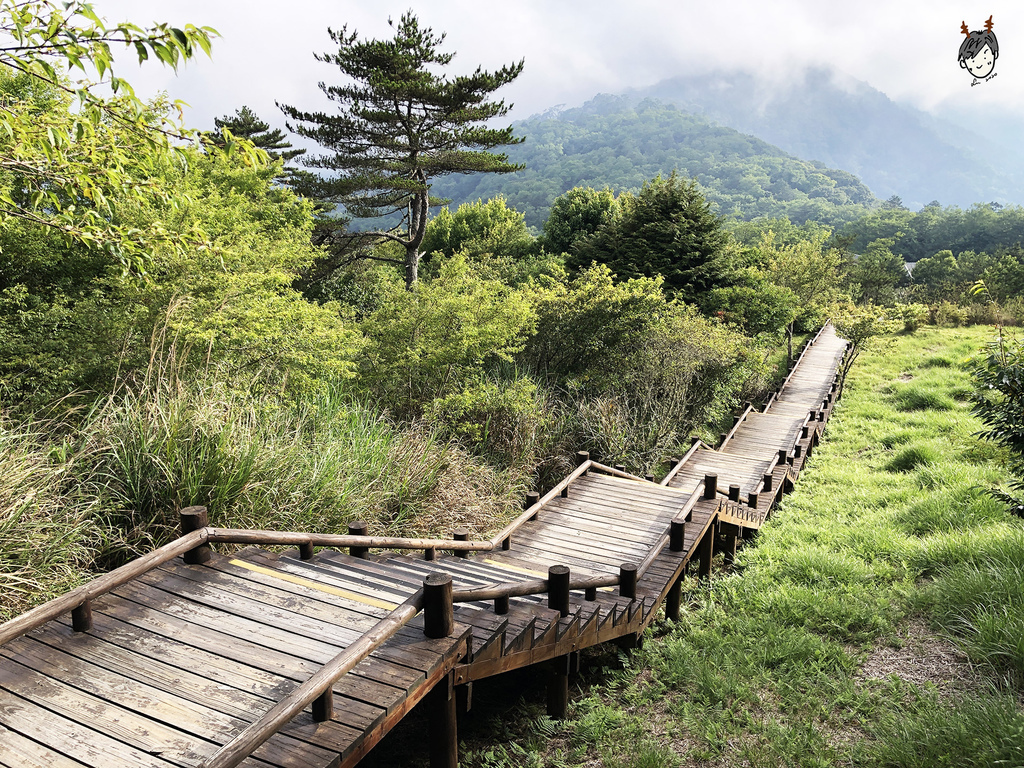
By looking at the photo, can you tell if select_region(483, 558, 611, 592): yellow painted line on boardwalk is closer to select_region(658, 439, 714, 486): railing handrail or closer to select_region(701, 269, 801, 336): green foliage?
select_region(658, 439, 714, 486): railing handrail

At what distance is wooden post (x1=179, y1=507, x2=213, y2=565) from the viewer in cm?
382

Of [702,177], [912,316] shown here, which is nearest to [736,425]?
[912,316]

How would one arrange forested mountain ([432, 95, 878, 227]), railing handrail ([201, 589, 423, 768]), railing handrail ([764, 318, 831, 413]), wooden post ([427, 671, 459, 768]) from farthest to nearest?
1. forested mountain ([432, 95, 878, 227])
2. railing handrail ([764, 318, 831, 413])
3. wooden post ([427, 671, 459, 768])
4. railing handrail ([201, 589, 423, 768])

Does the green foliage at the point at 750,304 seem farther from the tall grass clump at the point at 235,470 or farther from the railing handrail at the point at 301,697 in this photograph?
the railing handrail at the point at 301,697

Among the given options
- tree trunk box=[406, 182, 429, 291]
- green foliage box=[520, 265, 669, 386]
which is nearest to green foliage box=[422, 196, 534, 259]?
tree trunk box=[406, 182, 429, 291]

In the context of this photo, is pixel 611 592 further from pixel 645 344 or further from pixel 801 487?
pixel 645 344

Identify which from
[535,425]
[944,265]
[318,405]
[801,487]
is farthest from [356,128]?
[944,265]

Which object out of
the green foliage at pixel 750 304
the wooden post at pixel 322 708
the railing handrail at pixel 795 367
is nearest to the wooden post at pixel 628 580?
the wooden post at pixel 322 708

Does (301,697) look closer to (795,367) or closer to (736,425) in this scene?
(736,425)

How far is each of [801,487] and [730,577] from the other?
381 centimetres

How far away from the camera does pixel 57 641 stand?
9.83 feet

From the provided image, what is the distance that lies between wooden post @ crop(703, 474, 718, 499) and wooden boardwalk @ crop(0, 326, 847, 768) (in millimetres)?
2162

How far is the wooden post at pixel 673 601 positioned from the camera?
5.95 meters

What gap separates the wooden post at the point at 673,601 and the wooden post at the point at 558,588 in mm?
2021
